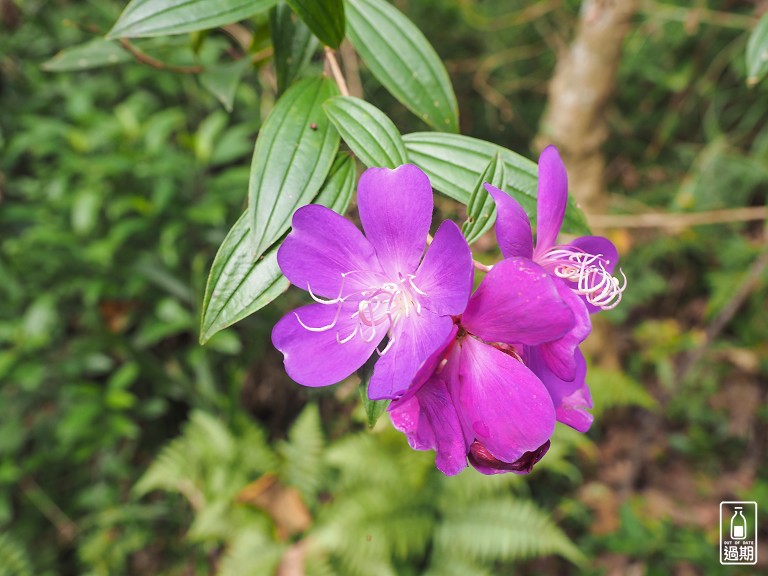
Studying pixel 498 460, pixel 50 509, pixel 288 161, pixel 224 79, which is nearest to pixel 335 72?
pixel 288 161

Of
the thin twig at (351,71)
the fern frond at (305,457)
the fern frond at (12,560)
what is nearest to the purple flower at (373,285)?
the thin twig at (351,71)

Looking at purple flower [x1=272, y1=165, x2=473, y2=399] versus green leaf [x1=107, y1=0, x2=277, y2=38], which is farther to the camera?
green leaf [x1=107, y1=0, x2=277, y2=38]

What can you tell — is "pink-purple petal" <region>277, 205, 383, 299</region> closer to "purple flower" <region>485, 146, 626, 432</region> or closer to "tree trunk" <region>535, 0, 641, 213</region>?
"purple flower" <region>485, 146, 626, 432</region>

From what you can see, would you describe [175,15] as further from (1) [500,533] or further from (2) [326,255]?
(1) [500,533]

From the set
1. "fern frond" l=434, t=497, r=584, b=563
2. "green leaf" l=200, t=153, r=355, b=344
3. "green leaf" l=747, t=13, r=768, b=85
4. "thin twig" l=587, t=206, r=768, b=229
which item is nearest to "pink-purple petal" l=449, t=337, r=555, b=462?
"green leaf" l=200, t=153, r=355, b=344

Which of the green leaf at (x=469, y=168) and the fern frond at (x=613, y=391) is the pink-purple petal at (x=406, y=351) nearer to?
the green leaf at (x=469, y=168)

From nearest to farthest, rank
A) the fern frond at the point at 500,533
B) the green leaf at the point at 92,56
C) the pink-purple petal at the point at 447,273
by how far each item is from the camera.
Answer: the pink-purple petal at the point at 447,273 < the green leaf at the point at 92,56 < the fern frond at the point at 500,533
